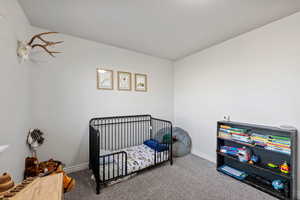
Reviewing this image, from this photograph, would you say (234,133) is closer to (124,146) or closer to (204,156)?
(204,156)

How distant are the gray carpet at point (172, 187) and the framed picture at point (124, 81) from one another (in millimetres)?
1808

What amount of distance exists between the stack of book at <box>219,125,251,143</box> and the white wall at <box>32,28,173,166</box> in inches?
75.6

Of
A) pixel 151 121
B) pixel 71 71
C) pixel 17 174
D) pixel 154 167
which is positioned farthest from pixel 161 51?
pixel 17 174

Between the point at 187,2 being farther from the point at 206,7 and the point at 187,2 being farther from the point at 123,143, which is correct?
the point at 123,143

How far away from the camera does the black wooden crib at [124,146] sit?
191cm

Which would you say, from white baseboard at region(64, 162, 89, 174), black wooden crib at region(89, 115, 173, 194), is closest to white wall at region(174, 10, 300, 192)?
black wooden crib at region(89, 115, 173, 194)

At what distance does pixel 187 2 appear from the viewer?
5.00ft

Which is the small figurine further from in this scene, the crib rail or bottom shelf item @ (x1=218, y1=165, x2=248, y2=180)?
the crib rail

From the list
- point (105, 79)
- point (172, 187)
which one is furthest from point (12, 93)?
point (172, 187)

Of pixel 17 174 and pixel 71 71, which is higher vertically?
pixel 71 71

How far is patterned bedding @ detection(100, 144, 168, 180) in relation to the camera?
196 centimetres

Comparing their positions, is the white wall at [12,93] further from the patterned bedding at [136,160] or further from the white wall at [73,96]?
the patterned bedding at [136,160]

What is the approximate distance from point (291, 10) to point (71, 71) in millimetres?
3484

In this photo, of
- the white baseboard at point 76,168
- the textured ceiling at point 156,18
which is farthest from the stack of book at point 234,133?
the white baseboard at point 76,168
